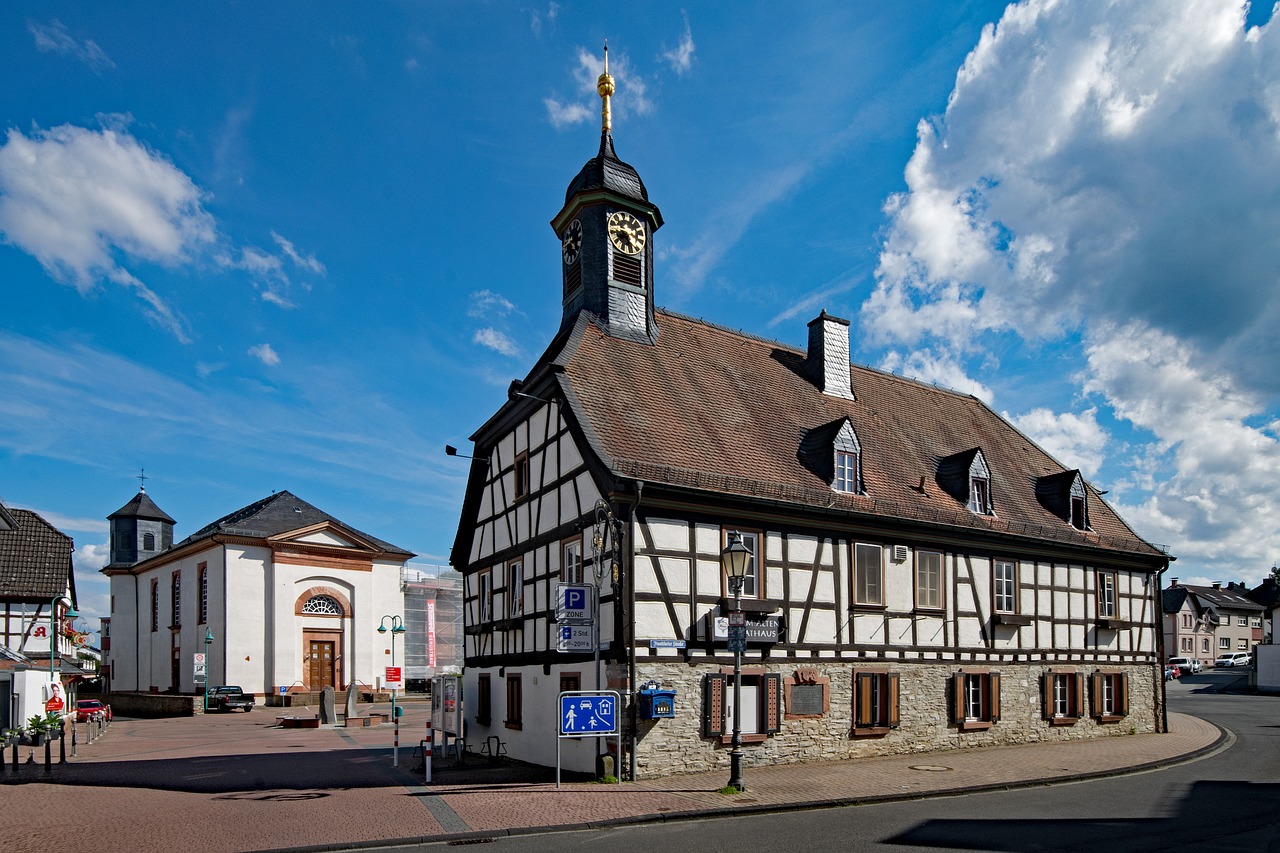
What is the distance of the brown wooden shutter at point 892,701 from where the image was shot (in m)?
20.9

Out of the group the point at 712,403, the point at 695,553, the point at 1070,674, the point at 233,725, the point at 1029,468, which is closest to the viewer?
the point at 695,553

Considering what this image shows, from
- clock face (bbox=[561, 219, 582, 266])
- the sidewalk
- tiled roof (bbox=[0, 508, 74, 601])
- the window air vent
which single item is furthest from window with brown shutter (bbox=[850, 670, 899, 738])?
tiled roof (bbox=[0, 508, 74, 601])

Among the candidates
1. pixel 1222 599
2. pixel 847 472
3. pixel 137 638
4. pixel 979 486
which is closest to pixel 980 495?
pixel 979 486

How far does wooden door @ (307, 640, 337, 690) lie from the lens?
162 ft

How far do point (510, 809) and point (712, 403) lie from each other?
1027 centimetres

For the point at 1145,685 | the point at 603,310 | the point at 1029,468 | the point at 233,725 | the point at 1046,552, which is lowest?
the point at 233,725

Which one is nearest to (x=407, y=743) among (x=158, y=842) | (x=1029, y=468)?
(x=158, y=842)

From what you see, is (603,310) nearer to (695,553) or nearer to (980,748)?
(695,553)

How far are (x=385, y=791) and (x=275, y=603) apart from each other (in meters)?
34.3

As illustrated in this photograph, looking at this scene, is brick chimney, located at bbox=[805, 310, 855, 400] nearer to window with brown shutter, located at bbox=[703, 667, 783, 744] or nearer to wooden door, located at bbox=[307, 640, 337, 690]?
window with brown shutter, located at bbox=[703, 667, 783, 744]

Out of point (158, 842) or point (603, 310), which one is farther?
point (603, 310)

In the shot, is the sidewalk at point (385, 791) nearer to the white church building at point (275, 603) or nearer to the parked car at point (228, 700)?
the parked car at point (228, 700)

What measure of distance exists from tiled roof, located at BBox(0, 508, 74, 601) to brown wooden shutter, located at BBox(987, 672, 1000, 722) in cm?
3353

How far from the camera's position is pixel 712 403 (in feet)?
72.5
